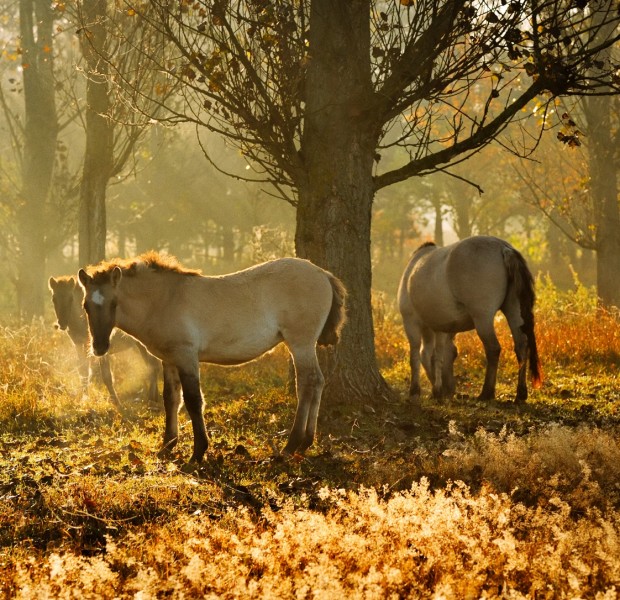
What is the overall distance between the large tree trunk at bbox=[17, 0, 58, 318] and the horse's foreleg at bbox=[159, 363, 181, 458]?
11.6 m

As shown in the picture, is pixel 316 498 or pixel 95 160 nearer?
pixel 316 498

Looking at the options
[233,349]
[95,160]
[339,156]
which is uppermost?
[95,160]

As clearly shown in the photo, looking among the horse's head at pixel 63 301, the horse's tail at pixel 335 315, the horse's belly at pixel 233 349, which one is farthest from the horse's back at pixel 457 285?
the horse's head at pixel 63 301

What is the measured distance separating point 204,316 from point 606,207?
507 inches

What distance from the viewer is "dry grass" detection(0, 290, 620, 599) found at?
359 cm

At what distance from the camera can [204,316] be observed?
7.09m

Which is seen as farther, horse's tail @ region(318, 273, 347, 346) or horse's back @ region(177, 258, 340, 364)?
horse's tail @ region(318, 273, 347, 346)

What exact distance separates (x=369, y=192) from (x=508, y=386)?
3824 mm

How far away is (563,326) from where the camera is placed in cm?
1423

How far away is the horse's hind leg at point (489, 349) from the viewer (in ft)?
31.0

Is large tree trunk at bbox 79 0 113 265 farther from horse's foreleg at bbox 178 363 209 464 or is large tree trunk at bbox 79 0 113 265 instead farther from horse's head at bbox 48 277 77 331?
horse's foreleg at bbox 178 363 209 464

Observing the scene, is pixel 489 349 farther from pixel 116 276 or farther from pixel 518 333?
pixel 116 276

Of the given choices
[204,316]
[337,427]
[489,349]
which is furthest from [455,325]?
[204,316]

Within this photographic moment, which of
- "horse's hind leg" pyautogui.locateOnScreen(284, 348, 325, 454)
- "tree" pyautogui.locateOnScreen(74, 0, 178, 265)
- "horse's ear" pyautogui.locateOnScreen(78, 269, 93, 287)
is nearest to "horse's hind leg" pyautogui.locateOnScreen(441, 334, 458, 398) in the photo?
"horse's hind leg" pyautogui.locateOnScreen(284, 348, 325, 454)
